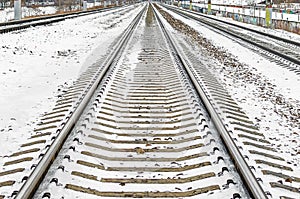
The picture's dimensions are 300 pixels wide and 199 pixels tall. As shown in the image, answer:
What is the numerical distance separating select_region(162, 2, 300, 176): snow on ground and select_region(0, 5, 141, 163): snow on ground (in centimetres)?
390

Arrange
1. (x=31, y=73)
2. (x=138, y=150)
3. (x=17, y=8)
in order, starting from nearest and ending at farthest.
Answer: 1. (x=138, y=150)
2. (x=31, y=73)
3. (x=17, y=8)

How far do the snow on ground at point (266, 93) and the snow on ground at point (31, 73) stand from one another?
390 cm

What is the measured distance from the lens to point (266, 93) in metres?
9.02

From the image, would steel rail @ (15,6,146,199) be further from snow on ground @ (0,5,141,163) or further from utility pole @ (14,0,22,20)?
utility pole @ (14,0,22,20)

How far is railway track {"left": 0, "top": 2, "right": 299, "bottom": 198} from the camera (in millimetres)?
3965

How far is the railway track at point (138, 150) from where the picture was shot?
3.96 metres

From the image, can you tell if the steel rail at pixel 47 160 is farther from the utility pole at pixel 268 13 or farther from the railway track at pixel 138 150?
the utility pole at pixel 268 13

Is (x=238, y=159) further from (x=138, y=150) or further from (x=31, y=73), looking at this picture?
(x=31, y=73)

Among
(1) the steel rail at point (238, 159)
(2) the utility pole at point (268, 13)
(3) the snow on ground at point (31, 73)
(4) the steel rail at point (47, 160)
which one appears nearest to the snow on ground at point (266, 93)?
(1) the steel rail at point (238, 159)

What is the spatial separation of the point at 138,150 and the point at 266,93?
198 inches

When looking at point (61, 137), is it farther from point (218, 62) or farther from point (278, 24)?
point (278, 24)

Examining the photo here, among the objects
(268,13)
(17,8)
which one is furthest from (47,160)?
(268,13)

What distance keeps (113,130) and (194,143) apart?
131 centimetres

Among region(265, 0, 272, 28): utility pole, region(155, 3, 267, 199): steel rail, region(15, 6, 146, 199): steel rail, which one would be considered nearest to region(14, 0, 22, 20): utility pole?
region(265, 0, 272, 28): utility pole
